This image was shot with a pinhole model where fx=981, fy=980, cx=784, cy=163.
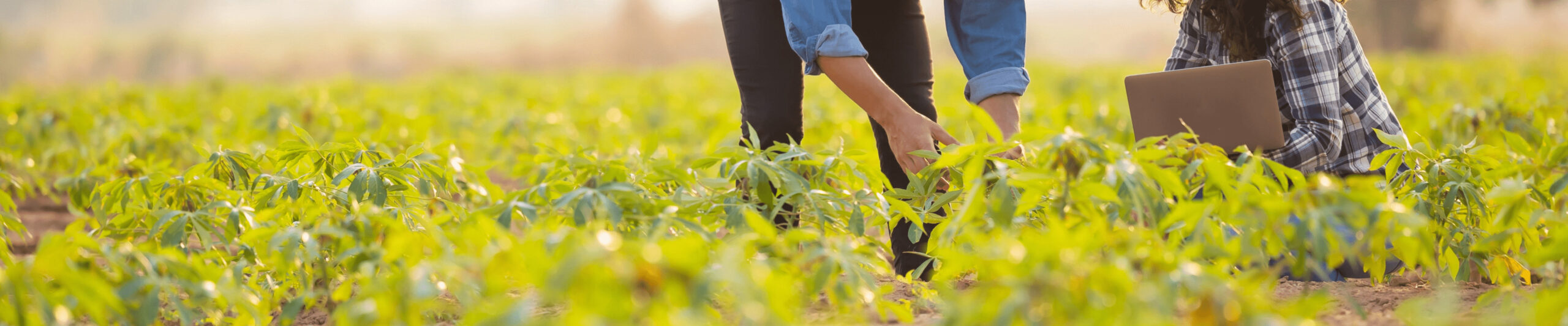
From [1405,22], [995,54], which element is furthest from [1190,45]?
[1405,22]

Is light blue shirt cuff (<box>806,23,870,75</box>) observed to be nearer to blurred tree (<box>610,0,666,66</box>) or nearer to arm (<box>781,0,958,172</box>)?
arm (<box>781,0,958,172</box>)

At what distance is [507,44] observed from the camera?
34250 mm

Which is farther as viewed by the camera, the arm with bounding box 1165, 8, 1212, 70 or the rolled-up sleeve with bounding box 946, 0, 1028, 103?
the arm with bounding box 1165, 8, 1212, 70

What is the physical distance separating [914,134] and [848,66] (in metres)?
0.18

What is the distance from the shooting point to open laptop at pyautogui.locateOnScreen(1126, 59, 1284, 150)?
1.96 meters

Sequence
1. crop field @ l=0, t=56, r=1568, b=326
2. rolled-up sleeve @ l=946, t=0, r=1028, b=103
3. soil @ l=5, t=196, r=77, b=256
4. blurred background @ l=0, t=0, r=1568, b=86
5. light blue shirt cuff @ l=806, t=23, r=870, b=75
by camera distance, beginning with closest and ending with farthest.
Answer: crop field @ l=0, t=56, r=1568, b=326, light blue shirt cuff @ l=806, t=23, r=870, b=75, rolled-up sleeve @ l=946, t=0, r=1028, b=103, soil @ l=5, t=196, r=77, b=256, blurred background @ l=0, t=0, r=1568, b=86

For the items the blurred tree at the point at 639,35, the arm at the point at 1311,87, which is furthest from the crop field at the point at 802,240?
the blurred tree at the point at 639,35

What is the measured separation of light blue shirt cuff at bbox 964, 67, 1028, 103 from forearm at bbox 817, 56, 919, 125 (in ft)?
Answer: 0.86

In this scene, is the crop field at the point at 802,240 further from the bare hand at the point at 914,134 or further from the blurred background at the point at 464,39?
the blurred background at the point at 464,39

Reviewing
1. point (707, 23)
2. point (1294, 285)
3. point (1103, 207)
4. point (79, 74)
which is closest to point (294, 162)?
point (1103, 207)

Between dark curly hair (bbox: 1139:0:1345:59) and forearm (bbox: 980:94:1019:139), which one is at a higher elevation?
dark curly hair (bbox: 1139:0:1345:59)

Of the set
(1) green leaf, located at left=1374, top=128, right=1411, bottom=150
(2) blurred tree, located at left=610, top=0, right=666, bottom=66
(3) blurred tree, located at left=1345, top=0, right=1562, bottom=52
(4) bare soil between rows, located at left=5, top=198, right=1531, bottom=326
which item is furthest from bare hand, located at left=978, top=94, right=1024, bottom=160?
(2) blurred tree, located at left=610, top=0, right=666, bottom=66

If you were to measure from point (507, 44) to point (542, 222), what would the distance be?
34375mm

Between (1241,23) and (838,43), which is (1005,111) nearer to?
(838,43)
